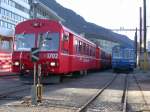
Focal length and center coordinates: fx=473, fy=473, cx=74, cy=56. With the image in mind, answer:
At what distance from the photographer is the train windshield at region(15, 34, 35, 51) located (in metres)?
25.1

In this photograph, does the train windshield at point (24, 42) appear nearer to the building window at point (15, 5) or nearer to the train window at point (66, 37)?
the train window at point (66, 37)

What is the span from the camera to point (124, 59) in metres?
50.8

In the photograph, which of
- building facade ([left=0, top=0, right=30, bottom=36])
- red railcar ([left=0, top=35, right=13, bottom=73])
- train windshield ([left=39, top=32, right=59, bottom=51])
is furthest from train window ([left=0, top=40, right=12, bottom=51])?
building facade ([left=0, top=0, right=30, bottom=36])

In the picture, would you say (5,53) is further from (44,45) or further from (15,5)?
(15,5)

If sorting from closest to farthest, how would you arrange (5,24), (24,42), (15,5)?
(24,42), (5,24), (15,5)

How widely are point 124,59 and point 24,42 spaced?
26680 millimetres

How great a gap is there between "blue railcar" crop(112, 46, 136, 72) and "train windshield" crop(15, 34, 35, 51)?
26.2m

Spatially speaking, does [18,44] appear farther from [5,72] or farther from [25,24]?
[5,72]

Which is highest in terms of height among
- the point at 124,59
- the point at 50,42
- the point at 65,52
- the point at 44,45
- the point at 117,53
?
the point at 50,42

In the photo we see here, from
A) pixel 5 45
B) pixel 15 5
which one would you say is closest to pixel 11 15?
pixel 15 5

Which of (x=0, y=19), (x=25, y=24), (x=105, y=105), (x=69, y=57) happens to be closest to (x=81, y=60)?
(x=69, y=57)

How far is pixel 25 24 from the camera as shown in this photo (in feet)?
85.2

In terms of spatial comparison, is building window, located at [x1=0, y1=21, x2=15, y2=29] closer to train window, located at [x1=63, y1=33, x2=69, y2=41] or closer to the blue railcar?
the blue railcar

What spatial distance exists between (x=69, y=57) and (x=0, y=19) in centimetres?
6917
